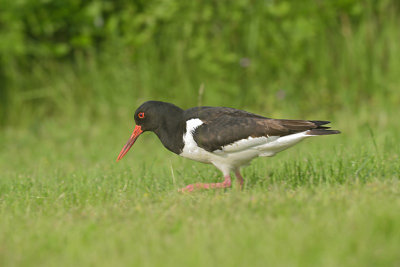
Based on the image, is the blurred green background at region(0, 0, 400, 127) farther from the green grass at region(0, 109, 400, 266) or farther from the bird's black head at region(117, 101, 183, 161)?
the bird's black head at region(117, 101, 183, 161)

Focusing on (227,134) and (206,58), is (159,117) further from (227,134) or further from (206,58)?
(206,58)

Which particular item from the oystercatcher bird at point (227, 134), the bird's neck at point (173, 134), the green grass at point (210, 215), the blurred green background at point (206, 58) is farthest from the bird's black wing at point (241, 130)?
the blurred green background at point (206, 58)

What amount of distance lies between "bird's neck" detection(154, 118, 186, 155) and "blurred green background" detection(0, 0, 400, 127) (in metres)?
4.43

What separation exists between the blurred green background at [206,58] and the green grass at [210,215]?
2.98 meters

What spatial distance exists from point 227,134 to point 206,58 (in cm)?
499

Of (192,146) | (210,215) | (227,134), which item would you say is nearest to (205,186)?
(192,146)

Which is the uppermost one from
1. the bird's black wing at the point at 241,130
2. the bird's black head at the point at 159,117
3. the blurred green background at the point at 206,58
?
the blurred green background at the point at 206,58

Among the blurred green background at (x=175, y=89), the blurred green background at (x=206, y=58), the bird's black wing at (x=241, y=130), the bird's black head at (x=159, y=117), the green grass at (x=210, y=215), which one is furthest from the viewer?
the blurred green background at (x=206, y=58)

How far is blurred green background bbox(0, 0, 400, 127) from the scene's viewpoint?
32.4 feet

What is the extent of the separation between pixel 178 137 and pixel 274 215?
1681mm

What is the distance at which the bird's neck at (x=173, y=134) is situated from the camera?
17.7 feet

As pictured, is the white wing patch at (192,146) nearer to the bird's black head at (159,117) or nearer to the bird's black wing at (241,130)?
the bird's black wing at (241,130)

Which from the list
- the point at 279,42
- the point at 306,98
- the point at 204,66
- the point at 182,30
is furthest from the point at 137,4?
the point at 306,98

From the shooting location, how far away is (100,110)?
33.7ft
